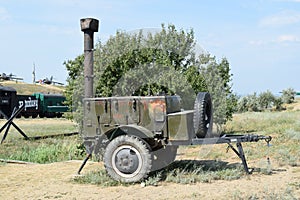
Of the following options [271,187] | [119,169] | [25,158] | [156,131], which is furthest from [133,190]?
[25,158]

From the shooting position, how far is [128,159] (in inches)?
348

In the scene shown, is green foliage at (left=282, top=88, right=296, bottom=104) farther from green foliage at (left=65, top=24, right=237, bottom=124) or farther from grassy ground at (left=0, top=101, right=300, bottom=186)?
grassy ground at (left=0, top=101, right=300, bottom=186)

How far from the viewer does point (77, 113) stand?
15977 millimetres

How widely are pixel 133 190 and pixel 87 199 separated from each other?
106cm

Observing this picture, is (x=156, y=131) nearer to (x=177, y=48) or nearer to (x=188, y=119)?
(x=188, y=119)

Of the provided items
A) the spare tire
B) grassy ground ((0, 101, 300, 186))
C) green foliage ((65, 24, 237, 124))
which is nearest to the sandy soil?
grassy ground ((0, 101, 300, 186))

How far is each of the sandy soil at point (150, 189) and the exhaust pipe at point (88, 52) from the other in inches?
88.6

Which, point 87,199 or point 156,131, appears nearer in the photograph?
point 87,199

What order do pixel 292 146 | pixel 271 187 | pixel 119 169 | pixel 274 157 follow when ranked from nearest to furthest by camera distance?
pixel 271 187, pixel 119 169, pixel 274 157, pixel 292 146

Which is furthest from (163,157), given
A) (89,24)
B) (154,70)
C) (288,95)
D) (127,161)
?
(288,95)

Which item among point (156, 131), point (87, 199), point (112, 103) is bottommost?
point (87, 199)

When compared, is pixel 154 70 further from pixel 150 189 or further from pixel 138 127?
pixel 150 189

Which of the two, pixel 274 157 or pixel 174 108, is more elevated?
pixel 174 108

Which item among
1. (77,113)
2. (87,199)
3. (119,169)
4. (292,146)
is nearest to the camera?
(87,199)
